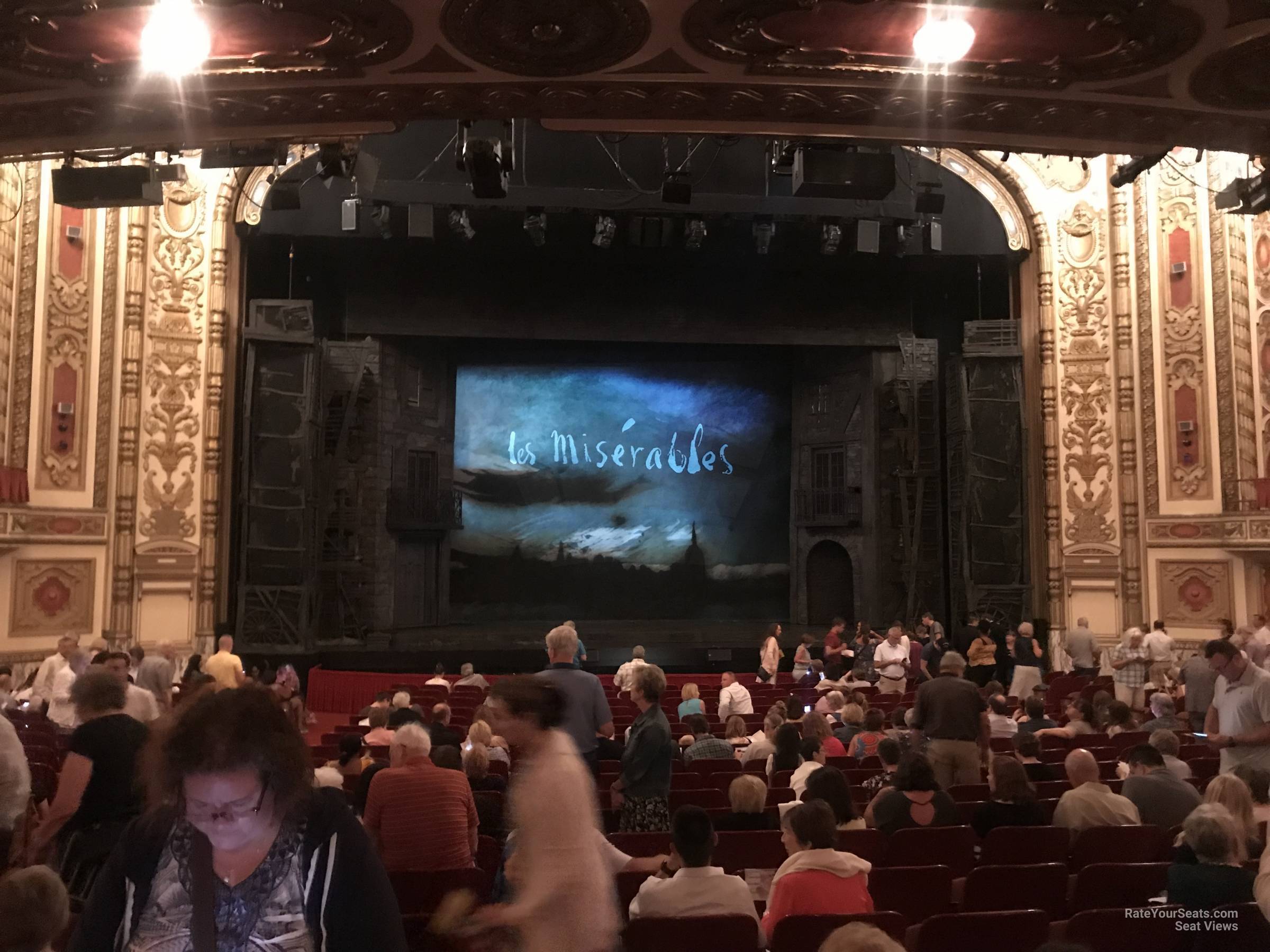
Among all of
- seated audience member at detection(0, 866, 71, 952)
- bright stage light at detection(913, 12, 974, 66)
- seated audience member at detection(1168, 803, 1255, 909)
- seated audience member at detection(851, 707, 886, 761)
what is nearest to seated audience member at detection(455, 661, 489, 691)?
seated audience member at detection(851, 707, 886, 761)

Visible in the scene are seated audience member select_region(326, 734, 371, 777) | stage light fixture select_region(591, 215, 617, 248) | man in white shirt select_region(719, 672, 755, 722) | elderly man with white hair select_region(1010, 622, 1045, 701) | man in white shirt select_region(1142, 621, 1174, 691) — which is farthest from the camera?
stage light fixture select_region(591, 215, 617, 248)

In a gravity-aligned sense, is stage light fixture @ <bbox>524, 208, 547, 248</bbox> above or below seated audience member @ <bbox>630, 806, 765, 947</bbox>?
above

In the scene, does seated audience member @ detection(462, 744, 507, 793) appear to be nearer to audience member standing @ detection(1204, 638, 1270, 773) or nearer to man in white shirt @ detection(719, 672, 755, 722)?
audience member standing @ detection(1204, 638, 1270, 773)

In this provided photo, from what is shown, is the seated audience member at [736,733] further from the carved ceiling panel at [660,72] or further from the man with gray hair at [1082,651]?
the man with gray hair at [1082,651]

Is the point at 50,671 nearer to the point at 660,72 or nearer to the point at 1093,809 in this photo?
the point at 660,72

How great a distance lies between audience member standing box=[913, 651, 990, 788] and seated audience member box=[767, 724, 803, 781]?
80cm

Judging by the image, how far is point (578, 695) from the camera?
209 inches

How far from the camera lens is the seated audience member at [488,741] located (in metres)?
7.08

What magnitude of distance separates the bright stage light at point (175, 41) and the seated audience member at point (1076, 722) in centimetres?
740

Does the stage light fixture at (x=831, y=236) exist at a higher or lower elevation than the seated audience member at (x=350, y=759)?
higher

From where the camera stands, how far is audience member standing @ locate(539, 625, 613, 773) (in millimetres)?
5254

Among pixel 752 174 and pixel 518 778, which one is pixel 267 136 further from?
pixel 752 174

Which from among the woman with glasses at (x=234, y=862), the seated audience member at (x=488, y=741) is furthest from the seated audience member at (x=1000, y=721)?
the woman with glasses at (x=234, y=862)

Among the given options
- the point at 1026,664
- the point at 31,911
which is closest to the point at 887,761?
the point at 31,911
